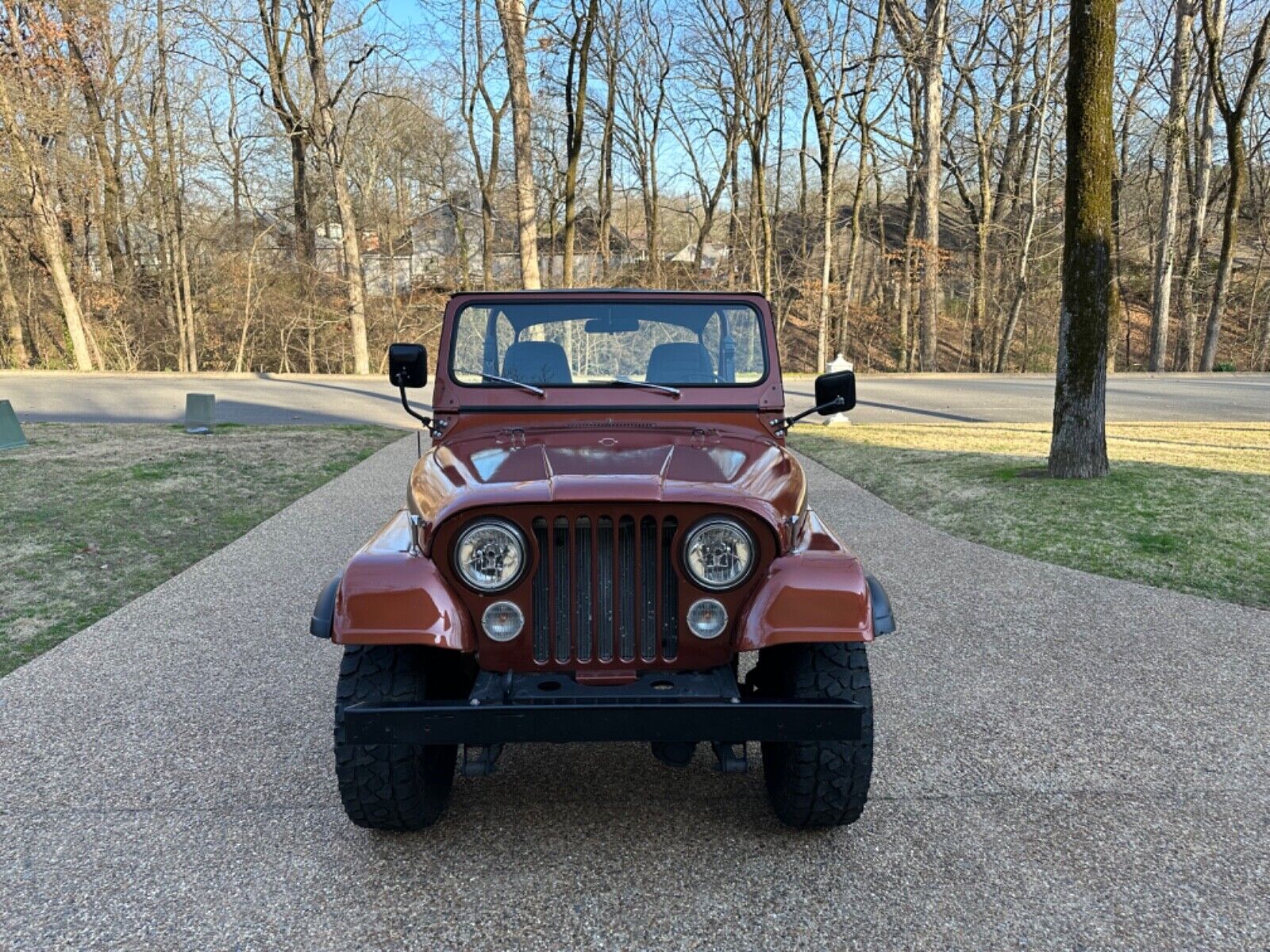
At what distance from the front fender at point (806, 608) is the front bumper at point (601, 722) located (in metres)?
0.19

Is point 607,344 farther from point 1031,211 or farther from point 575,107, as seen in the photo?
point 1031,211

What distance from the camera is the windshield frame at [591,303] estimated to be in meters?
3.87

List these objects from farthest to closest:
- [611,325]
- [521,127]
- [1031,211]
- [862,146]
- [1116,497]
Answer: [1031,211] < [862,146] < [521,127] < [1116,497] < [611,325]

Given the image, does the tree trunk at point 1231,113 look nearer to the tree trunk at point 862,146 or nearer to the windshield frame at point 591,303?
the tree trunk at point 862,146

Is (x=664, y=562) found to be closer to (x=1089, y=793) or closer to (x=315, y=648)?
(x=1089, y=793)

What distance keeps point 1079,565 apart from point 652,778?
13.6 ft

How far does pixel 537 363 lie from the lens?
3.93 metres

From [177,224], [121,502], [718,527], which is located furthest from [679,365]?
[177,224]

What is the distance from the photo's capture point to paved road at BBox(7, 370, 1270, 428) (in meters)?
14.3

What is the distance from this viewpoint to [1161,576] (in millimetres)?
5855

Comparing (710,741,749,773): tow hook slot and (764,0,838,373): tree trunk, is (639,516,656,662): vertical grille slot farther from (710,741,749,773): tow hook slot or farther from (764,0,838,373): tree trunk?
(764,0,838,373): tree trunk

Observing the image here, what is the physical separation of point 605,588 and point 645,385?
4.41 feet

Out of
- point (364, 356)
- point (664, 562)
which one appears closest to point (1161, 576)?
point (664, 562)

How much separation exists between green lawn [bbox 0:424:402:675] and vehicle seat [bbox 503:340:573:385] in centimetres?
287
